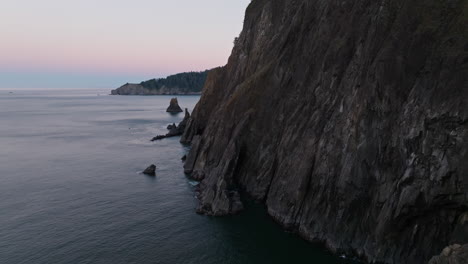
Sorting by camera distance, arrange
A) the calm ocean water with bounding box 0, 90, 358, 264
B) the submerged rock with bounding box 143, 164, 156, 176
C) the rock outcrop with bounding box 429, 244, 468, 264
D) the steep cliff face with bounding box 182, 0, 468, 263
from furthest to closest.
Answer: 1. the submerged rock with bounding box 143, 164, 156, 176
2. the calm ocean water with bounding box 0, 90, 358, 264
3. the steep cliff face with bounding box 182, 0, 468, 263
4. the rock outcrop with bounding box 429, 244, 468, 264

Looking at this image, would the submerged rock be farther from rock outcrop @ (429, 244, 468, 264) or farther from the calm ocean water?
rock outcrop @ (429, 244, 468, 264)

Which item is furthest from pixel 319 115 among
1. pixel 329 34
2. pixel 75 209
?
pixel 75 209

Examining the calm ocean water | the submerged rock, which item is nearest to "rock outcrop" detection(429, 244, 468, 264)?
the calm ocean water

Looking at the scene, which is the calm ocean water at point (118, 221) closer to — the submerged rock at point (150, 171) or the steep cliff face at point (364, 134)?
the submerged rock at point (150, 171)

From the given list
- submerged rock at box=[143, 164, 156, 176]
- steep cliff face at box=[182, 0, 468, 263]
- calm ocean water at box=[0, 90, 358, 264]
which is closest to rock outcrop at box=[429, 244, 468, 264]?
steep cliff face at box=[182, 0, 468, 263]

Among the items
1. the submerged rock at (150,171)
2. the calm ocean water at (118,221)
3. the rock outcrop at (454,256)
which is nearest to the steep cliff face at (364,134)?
the calm ocean water at (118,221)

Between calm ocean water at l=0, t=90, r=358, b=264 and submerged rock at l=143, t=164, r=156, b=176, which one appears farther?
submerged rock at l=143, t=164, r=156, b=176

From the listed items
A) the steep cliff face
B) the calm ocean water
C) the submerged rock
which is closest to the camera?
the steep cliff face

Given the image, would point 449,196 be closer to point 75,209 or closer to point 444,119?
point 444,119

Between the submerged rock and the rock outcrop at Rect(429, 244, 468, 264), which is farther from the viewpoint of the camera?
the submerged rock

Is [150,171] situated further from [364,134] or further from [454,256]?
[454,256]

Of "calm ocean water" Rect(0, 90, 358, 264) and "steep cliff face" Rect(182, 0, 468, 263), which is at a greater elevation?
"steep cliff face" Rect(182, 0, 468, 263)
